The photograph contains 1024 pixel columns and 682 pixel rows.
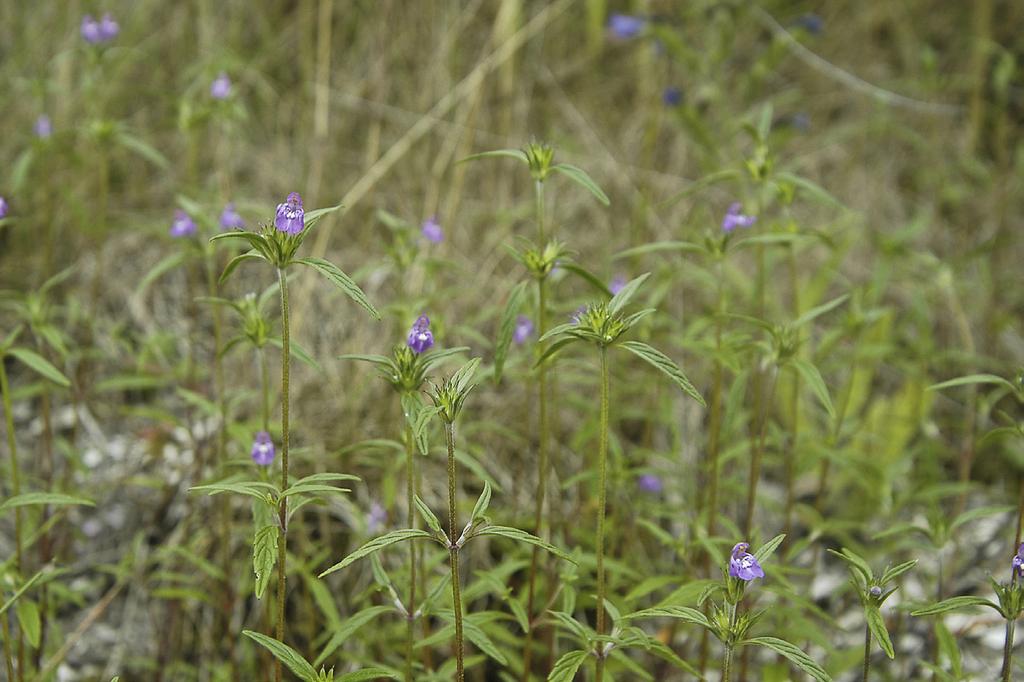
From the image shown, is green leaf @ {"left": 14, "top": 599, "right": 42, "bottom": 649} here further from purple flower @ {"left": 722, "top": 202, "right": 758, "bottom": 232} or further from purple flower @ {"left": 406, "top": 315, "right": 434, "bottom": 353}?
purple flower @ {"left": 722, "top": 202, "right": 758, "bottom": 232}

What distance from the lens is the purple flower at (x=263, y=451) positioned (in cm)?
206

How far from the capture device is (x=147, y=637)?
2859 millimetres

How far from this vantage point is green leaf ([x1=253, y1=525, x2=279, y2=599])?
1.63 m

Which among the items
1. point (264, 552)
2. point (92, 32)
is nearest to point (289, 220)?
point (264, 552)

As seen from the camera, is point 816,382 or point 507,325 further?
point 816,382

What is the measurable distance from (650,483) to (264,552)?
163 cm

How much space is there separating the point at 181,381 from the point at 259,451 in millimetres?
1148

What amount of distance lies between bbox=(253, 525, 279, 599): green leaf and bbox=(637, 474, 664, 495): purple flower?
1.54 meters

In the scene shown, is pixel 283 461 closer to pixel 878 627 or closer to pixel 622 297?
pixel 622 297

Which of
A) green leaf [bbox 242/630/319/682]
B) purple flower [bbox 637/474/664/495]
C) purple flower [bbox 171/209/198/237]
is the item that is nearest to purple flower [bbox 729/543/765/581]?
green leaf [bbox 242/630/319/682]

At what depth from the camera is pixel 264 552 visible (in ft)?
5.48

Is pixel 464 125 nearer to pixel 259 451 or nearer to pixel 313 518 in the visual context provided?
pixel 313 518

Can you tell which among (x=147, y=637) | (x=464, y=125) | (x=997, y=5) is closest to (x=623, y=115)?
(x=464, y=125)

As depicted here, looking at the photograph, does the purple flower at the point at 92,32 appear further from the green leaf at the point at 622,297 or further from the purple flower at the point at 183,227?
the green leaf at the point at 622,297
